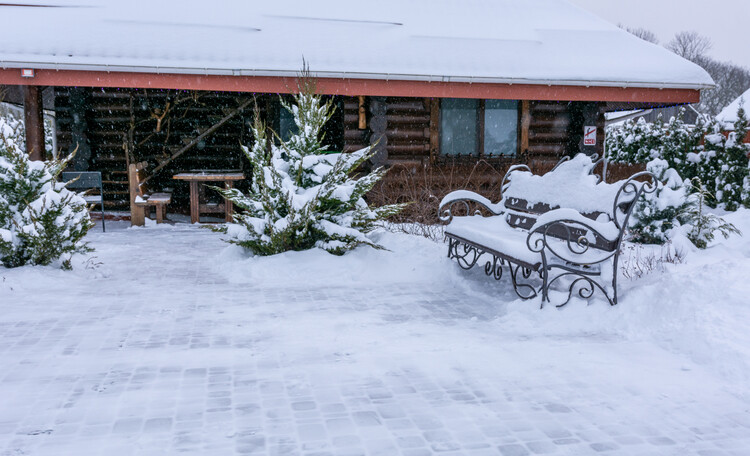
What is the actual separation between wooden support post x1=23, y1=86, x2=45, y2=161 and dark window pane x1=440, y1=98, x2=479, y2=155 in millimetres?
7224

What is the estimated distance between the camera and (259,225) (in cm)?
678

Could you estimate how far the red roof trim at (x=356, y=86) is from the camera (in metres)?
9.36

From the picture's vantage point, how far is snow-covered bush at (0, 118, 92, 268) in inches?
242

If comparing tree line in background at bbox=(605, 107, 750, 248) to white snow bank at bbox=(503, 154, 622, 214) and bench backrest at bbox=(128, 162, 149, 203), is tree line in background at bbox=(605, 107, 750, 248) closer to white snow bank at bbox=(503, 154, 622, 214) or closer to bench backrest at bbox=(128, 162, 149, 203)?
white snow bank at bbox=(503, 154, 622, 214)

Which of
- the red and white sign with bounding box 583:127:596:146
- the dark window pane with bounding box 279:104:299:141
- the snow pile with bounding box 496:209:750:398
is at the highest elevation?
the dark window pane with bounding box 279:104:299:141

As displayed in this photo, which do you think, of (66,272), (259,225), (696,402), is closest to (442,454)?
(696,402)

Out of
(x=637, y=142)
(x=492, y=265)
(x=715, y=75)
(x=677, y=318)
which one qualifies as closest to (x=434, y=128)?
(x=492, y=265)

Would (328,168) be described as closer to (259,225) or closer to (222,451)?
(259,225)

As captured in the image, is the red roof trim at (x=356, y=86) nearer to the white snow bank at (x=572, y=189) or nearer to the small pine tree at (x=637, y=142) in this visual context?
the white snow bank at (x=572, y=189)

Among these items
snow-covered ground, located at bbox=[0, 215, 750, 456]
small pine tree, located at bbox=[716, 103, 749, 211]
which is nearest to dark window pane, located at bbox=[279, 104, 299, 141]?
snow-covered ground, located at bbox=[0, 215, 750, 456]

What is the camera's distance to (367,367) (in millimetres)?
3920

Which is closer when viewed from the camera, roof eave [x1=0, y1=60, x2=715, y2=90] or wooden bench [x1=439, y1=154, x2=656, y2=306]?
wooden bench [x1=439, y1=154, x2=656, y2=306]

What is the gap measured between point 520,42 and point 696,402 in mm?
9782

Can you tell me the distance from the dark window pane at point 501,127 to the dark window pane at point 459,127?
250 mm
